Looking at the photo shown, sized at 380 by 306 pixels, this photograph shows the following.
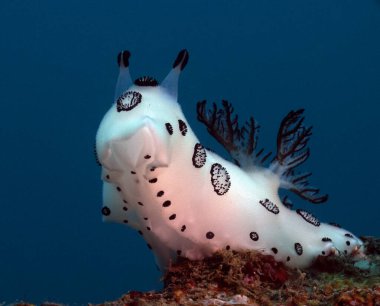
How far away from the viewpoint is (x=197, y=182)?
4.23 meters

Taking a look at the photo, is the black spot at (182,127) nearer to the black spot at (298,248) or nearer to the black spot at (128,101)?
the black spot at (128,101)

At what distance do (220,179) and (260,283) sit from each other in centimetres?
100

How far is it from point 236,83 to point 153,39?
19.8m

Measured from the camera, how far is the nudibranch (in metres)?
3.70

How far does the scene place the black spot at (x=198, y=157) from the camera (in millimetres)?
4195

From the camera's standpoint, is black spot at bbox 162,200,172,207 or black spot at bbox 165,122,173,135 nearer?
black spot at bbox 165,122,173,135

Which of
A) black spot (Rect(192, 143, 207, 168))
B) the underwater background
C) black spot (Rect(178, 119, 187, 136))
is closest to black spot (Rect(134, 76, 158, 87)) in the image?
black spot (Rect(178, 119, 187, 136))

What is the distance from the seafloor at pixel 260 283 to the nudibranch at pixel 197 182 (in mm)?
201

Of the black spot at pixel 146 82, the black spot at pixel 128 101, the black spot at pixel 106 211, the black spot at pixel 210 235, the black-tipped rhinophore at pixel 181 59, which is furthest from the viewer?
the black spot at pixel 106 211

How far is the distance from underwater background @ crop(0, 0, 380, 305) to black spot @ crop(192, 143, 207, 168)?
53623mm

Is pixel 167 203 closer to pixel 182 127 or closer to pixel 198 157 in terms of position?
pixel 198 157

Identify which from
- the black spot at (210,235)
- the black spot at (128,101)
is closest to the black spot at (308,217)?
the black spot at (210,235)

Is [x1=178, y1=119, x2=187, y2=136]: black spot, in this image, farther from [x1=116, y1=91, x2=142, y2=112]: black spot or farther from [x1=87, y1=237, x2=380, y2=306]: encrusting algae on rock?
[x1=87, y1=237, x2=380, y2=306]: encrusting algae on rock

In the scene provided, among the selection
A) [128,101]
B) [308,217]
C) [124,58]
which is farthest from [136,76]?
[128,101]
